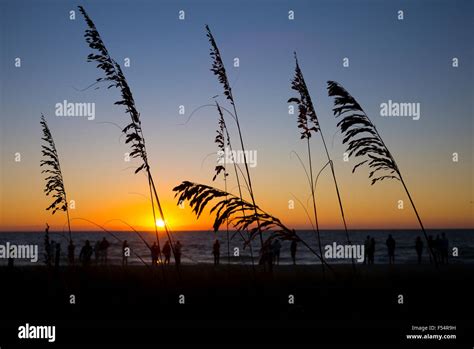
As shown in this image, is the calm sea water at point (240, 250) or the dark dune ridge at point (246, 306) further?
the calm sea water at point (240, 250)

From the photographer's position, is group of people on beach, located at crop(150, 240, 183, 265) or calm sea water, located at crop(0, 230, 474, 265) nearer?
group of people on beach, located at crop(150, 240, 183, 265)

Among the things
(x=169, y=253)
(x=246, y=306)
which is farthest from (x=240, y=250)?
(x=246, y=306)

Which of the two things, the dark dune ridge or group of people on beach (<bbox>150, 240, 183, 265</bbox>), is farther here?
group of people on beach (<bbox>150, 240, 183, 265</bbox>)

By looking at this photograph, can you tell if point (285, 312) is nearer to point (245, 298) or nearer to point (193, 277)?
point (245, 298)

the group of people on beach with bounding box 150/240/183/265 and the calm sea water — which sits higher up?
the group of people on beach with bounding box 150/240/183/265

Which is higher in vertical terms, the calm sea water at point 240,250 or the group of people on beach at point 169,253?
the group of people on beach at point 169,253

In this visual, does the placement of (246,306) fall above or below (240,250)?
above

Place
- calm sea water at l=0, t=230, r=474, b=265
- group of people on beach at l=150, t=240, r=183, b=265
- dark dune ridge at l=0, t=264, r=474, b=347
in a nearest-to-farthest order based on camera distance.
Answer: dark dune ridge at l=0, t=264, r=474, b=347
group of people on beach at l=150, t=240, r=183, b=265
calm sea water at l=0, t=230, r=474, b=265

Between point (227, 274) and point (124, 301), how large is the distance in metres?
1.84

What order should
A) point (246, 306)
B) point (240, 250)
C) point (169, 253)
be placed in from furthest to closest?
point (240, 250), point (169, 253), point (246, 306)

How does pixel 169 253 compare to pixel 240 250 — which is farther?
pixel 240 250

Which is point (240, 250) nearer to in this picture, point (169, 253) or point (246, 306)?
point (169, 253)

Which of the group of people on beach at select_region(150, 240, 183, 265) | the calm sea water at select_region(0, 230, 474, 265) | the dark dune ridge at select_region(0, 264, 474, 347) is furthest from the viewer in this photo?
the calm sea water at select_region(0, 230, 474, 265)

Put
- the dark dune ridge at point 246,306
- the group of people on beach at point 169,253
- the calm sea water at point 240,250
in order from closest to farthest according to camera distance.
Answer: the dark dune ridge at point 246,306 < the group of people on beach at point 169,253 < the calm sea water at point 240,250
